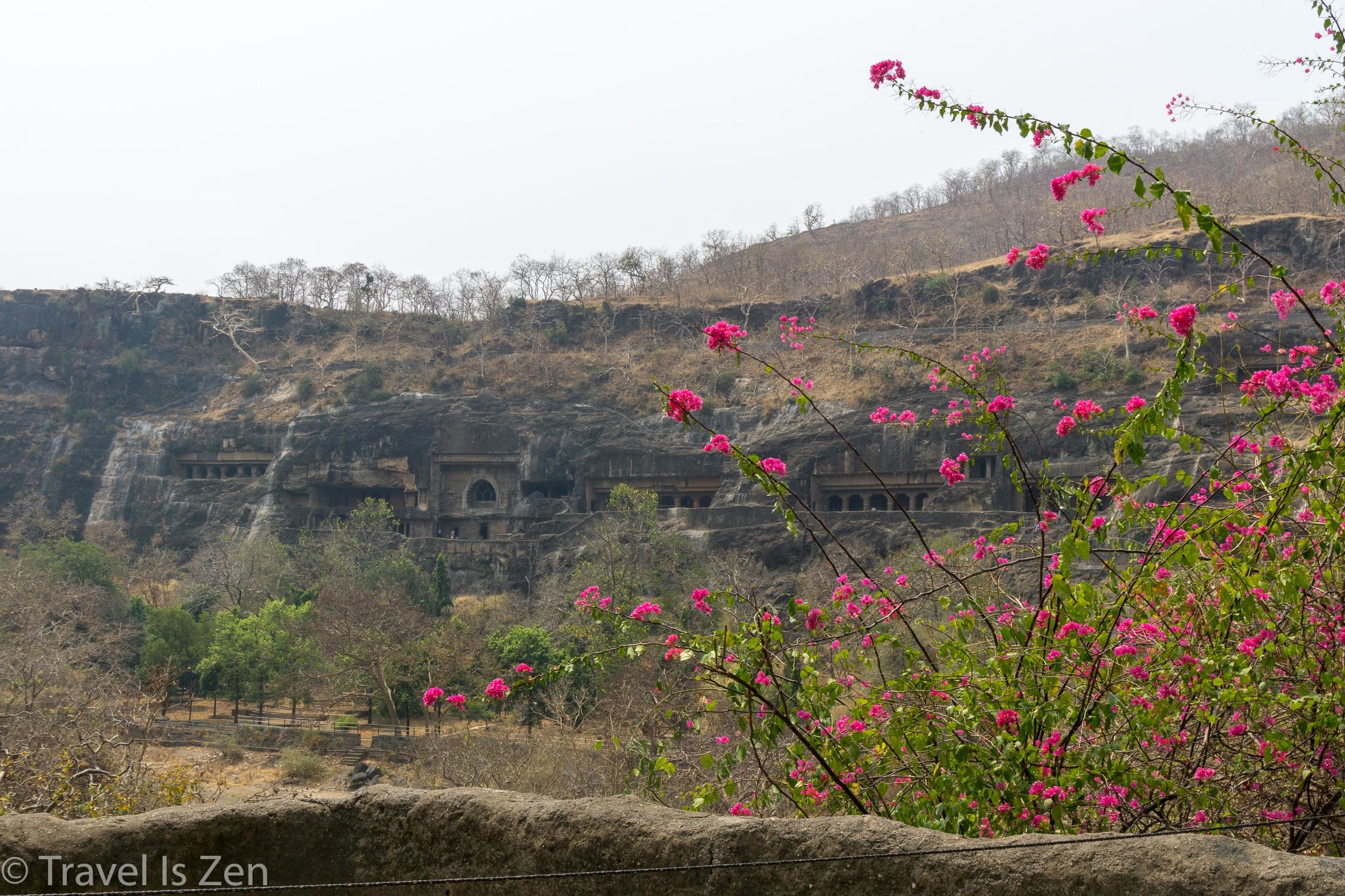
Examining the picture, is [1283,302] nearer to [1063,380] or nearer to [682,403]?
[682,403]

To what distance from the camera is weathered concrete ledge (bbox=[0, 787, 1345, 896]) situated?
7.22 ft

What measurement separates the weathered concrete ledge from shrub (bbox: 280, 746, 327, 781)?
17047 mm

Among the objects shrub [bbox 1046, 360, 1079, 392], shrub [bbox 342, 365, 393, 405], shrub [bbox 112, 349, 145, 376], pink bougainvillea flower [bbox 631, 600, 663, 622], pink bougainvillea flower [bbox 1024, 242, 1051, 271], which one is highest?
shrub [bbox 112, 349, 145, 376]

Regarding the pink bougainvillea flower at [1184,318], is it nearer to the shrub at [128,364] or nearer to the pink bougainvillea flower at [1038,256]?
the pink bougainvillea flower at [1038,256]

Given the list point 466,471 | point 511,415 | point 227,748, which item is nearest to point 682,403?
point 227,748

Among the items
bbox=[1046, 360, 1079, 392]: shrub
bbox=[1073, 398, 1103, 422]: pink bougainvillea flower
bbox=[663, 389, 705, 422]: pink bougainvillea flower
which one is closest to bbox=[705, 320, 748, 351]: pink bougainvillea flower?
bbox=[663, 389, 705, 422]: pink bougainvillea flower

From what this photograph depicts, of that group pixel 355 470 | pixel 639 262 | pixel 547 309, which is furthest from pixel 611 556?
pixel 639 262

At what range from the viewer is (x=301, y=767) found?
1864 centimetres

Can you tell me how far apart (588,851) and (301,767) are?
58.7 ft

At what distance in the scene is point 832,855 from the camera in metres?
2.54

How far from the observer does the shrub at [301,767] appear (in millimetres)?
18625

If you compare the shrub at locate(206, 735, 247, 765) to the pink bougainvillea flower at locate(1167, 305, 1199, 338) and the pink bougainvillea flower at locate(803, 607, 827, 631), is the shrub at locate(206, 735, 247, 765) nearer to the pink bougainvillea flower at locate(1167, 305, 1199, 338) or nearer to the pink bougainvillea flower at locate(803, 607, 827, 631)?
the pink bougainvillea flower at locate(803, 607, 827, 631)

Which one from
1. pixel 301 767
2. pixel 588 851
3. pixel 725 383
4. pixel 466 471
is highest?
pixel 725 383

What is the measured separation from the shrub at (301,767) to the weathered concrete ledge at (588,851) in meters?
17.0
